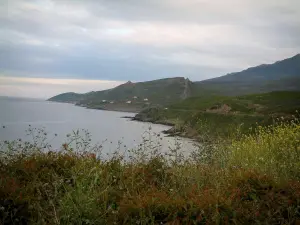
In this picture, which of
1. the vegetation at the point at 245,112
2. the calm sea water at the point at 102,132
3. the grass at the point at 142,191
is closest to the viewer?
the grass at the point at 142,191

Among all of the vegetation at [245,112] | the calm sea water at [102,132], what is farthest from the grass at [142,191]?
the vegetation at [245,112]

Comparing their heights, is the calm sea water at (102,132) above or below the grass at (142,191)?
below

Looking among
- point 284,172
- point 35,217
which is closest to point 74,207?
point 35,217

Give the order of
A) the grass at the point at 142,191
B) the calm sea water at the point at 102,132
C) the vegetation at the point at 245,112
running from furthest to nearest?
the vegetation at the point at 245,112 < the calm sea water at the point at 102,132 < the grass at the point at 142,191

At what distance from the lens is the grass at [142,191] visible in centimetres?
461

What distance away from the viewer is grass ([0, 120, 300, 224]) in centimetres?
461

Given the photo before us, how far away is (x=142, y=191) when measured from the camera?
5250 millimetres

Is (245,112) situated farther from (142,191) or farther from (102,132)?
(142,191)

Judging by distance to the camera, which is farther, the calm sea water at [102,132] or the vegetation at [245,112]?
the vegetation at [245,112]

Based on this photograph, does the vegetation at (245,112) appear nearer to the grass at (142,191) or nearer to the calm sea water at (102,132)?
the calm sea water at (102,132)

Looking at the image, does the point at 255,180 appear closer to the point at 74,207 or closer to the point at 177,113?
the point at 74,207

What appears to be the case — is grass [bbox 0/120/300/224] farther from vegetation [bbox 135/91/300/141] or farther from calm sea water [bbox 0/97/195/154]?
vegetation [bbox 135/91/300/141]

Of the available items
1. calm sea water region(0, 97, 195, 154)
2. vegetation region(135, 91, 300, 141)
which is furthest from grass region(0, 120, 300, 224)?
vegetation region(135, 91, 300, 141)

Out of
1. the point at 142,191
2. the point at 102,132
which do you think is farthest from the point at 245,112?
the point at 142,191
